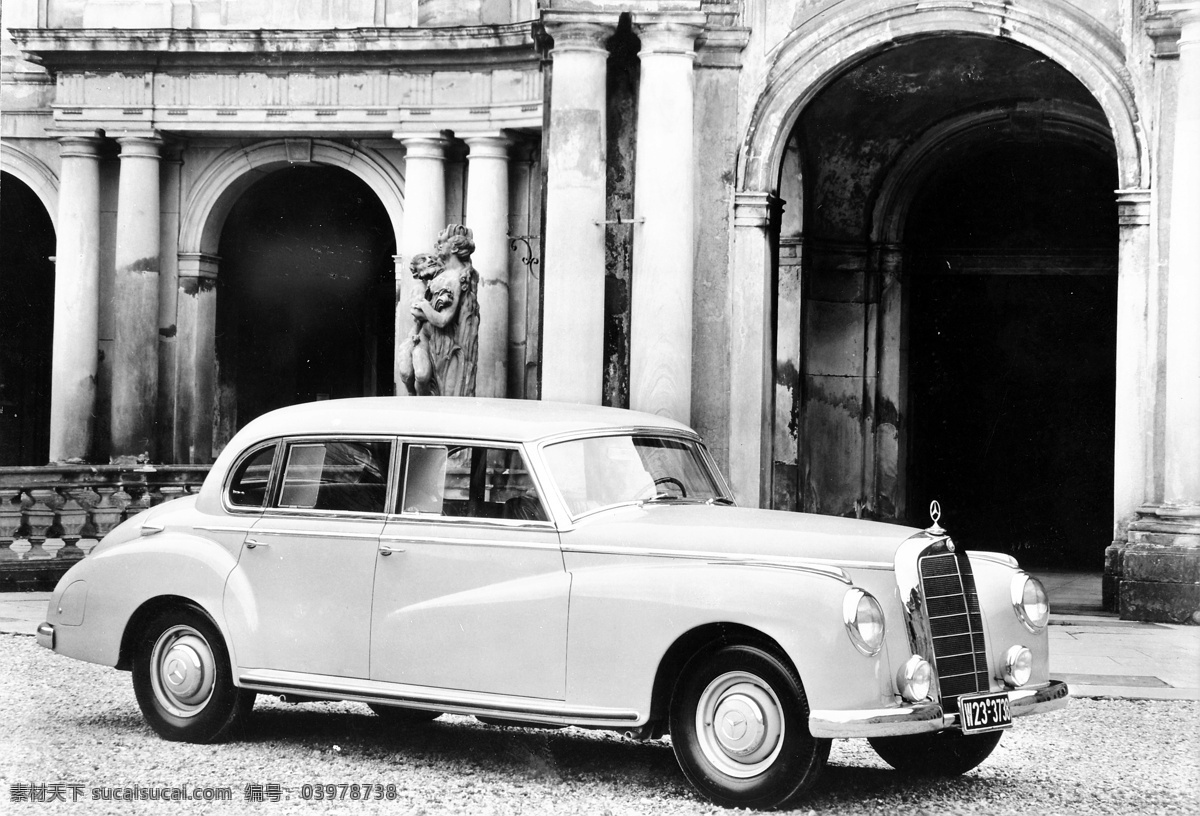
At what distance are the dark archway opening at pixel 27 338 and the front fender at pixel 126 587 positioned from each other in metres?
15.9

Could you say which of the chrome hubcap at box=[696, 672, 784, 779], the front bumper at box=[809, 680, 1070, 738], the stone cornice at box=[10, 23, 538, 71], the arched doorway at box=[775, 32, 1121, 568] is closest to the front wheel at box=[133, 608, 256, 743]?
the chrome hubcap at box=[696, 672, 784, 779]

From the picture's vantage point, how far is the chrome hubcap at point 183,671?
6.70m

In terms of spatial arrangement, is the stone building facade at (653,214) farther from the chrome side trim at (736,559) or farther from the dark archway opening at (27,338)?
the chrome side trim at (736,559)

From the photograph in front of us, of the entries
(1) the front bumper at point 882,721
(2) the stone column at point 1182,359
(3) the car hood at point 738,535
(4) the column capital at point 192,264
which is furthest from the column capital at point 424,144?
(1) the front bumper at point 882,721

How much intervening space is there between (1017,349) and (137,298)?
10799 millimetres

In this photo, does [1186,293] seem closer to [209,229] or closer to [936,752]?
[936,752]

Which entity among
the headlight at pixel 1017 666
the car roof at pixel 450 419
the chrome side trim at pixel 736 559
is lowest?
the headlight at pixel 1017 666

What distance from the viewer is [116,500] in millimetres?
13766

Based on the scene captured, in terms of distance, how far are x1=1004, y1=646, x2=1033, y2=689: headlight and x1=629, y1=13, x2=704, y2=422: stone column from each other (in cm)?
692

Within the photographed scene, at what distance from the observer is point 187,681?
671 cm

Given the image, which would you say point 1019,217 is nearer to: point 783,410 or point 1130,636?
point 783,410

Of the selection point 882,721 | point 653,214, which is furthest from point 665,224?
point 882,721

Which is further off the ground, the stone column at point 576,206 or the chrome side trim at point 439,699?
the stone column at point 576,206

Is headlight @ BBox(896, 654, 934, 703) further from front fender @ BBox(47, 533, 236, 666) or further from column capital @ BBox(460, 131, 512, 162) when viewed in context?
column capital @ BBox(460, 131, 512, 162)
